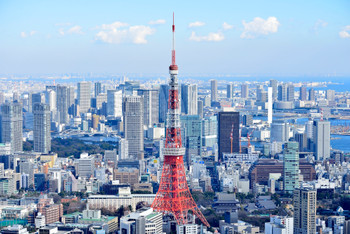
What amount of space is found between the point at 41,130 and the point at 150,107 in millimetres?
8473

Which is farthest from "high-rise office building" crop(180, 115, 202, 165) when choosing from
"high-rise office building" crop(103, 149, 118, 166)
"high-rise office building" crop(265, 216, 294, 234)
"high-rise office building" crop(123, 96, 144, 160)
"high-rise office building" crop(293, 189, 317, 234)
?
"high-rise office building" crop(265, 216, 294, 234)

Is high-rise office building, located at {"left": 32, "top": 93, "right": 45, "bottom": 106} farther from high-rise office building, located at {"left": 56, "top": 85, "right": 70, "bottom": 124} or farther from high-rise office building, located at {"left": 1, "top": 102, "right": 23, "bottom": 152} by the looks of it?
high-rise office building, located at {"left": 1, "top": 102, "right": 23, "bottom": 152}

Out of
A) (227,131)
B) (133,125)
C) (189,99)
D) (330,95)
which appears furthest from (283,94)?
(227,131)

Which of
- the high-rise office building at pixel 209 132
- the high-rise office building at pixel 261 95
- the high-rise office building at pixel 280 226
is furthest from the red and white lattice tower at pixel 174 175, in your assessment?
the high-rise office building at pixel 261 95

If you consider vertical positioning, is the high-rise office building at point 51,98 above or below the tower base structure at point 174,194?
above

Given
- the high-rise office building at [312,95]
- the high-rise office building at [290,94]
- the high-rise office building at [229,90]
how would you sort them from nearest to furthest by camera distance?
the high-rise office building at [312,95]
the high-rise office building at [290,94]
the high-rise office building at [229,90]

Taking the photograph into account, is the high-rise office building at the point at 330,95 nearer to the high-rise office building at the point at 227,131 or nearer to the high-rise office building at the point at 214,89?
the high-rise office building at the point at 214,89

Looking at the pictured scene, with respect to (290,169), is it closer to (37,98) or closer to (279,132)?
(279,132)

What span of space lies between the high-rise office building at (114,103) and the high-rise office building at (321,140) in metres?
15.2

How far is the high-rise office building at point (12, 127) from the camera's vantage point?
2416cm

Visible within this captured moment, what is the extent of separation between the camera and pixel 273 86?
45.8m

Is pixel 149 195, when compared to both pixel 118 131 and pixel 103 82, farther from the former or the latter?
pixel 103 82

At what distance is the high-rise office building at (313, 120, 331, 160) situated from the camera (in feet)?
75.4

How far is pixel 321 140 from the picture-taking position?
76.9ft
